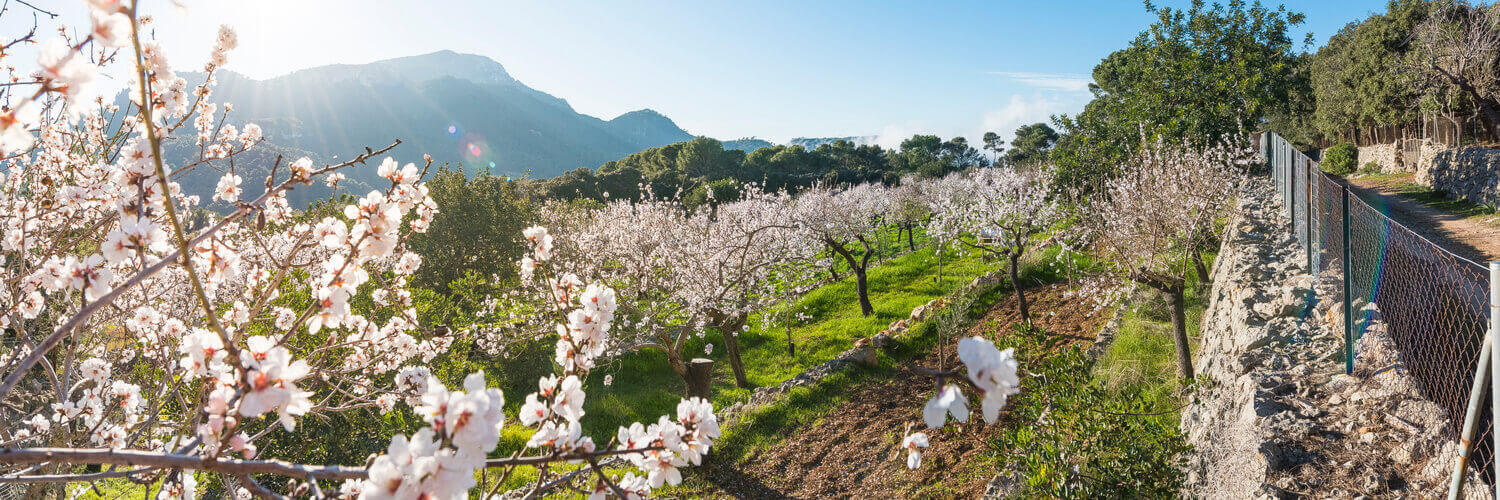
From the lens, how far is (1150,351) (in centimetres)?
638

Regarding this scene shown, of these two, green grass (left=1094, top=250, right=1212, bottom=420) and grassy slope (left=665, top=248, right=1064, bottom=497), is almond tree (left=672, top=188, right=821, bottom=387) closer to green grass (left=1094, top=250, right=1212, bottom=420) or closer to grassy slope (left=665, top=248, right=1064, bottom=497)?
grassy slope (left=665, top=248, right=1064, bottom=497)

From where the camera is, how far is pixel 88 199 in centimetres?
251

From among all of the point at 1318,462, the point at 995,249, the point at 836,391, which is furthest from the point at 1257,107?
the point at 1318,462

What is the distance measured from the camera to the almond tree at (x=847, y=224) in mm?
12383

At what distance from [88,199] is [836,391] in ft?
22.2

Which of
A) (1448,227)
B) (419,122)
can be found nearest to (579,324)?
(1448,227)

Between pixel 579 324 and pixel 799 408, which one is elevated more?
pixel 579 324

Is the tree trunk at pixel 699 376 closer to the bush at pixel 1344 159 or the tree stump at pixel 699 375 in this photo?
the tree stump at pixel 699 375

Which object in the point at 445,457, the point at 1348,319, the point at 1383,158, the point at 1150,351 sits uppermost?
the point at 1383,158

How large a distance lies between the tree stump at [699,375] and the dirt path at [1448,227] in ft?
31.5

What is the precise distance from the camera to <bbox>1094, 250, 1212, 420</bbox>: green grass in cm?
553

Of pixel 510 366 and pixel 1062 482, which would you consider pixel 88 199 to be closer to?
pixel 1062 482

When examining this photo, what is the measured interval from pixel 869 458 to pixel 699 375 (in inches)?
85.1

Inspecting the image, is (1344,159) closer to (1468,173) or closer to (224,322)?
(1468,173)
